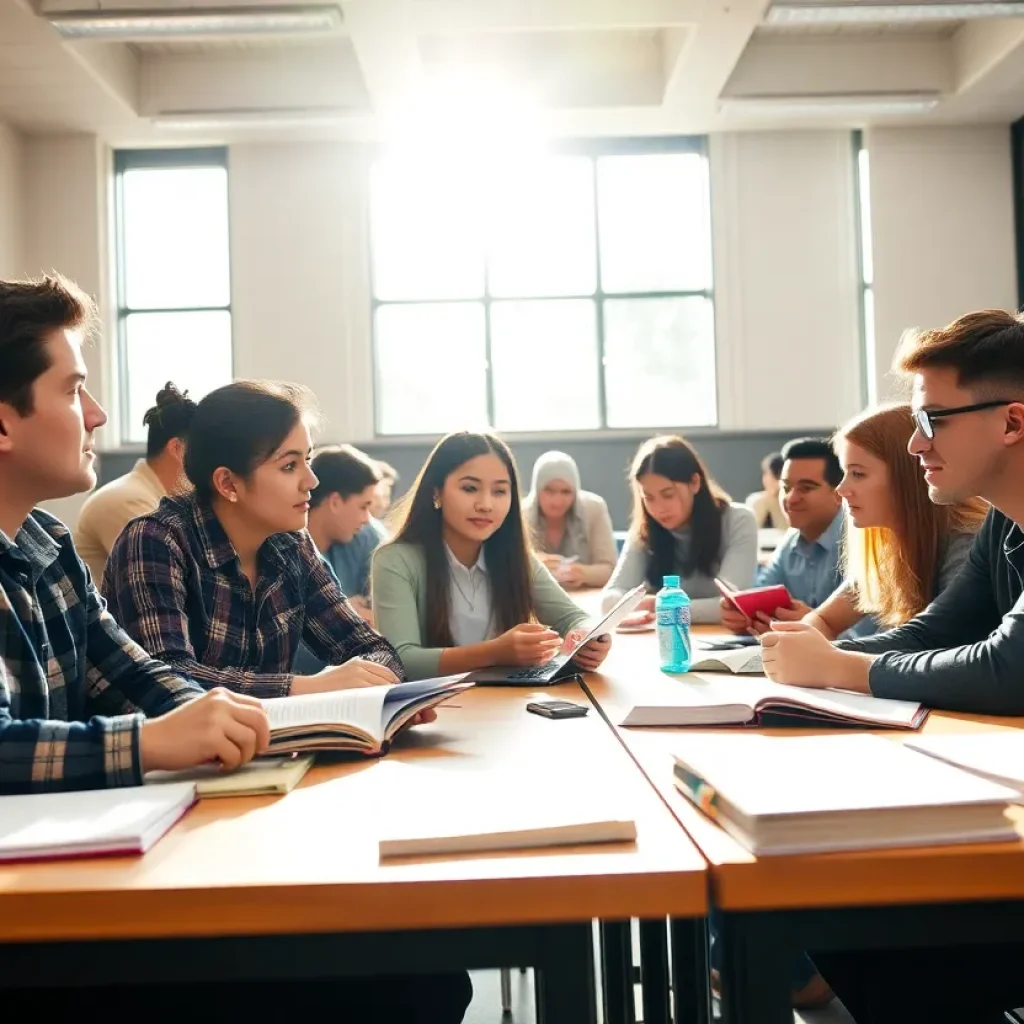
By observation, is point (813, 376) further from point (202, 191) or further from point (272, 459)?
point (272, 459)

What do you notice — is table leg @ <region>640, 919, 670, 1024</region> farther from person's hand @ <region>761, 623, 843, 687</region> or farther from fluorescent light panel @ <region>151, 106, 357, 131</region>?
fluorescent light panel @ <region>151, 106, 357, 131</region>

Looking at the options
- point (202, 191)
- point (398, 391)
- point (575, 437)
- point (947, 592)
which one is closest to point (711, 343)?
point (575, 437)

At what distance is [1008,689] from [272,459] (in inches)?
52.9

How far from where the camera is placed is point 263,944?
861 mm

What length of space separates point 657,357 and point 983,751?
740 centimetres

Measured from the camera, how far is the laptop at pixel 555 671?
2.01 m

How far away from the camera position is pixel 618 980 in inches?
43.3

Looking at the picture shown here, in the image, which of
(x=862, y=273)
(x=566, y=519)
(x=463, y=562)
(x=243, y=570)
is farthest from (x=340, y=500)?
(x=862, y=273)

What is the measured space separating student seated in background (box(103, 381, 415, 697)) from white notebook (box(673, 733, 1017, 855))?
2.80 feet

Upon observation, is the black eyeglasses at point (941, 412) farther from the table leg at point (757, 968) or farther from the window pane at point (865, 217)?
the window pane at point (865, 217)

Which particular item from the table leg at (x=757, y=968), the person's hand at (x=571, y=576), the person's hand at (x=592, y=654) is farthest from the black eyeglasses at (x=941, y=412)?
the person's hand at (x=571, y=576)

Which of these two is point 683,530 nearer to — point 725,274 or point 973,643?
point 973,643

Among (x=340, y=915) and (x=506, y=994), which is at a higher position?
(x=340, y=915)

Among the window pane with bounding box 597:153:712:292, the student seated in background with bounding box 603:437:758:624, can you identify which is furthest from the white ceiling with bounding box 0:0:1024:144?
the student seated in background with bounding box 603:437:758:624
